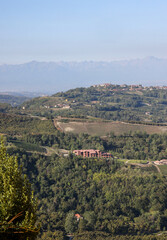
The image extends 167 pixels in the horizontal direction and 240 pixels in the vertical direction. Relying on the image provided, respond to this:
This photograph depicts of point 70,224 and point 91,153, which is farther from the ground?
point 91,153

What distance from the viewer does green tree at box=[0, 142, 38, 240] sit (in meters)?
9.95

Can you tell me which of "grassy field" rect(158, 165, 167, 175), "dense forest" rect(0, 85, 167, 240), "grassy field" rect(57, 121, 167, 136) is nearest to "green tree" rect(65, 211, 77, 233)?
"dense forest" rect(0, 85, 167, 240)

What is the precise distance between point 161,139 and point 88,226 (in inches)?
1169

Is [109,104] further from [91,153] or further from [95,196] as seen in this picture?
[95,196]

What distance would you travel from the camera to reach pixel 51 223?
28766mm

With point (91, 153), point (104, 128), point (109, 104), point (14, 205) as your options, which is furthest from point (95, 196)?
point (109, 104)

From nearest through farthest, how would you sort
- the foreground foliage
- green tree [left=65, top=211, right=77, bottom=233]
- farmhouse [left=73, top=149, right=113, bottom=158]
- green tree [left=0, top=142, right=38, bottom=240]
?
green tree [left=0, top=142, right=38, bottom=240] < green tree [left=65, top=211, right=77, bottom=233] < the foreground foliage < farmhouse [left=73, top=149, right=113, bottom=158]

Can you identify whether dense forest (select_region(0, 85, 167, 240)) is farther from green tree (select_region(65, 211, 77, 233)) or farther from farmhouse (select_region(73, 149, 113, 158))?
farmhouse (select_region(73, 149, 113, 158))

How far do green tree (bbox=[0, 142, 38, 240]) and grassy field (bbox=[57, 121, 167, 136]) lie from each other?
1865 inches

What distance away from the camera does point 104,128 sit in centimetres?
6159

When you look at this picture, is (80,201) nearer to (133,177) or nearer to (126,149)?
(133,177)

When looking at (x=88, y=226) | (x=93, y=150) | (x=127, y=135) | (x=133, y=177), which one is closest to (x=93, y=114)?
(x=127, y=135)

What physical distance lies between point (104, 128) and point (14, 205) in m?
→ 51.3

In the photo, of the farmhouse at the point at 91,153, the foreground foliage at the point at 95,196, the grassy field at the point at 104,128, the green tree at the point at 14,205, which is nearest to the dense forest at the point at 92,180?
the foreground foliage at the point at 95,196
